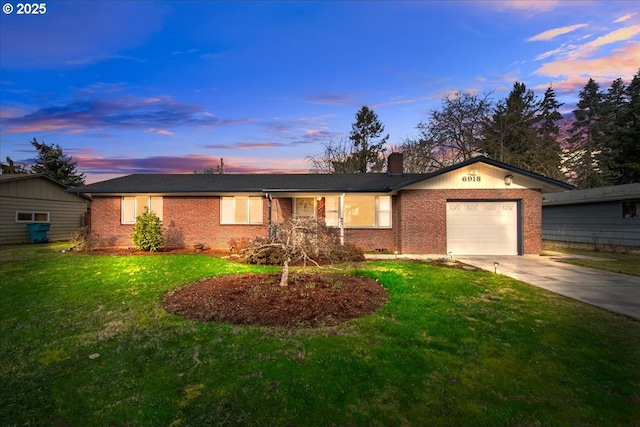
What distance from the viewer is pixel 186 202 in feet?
50.7

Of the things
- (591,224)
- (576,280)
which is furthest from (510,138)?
(576,280)

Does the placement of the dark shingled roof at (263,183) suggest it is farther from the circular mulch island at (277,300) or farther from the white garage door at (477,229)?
the circular mulch island at (277,300)

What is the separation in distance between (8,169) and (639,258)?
43671 mm

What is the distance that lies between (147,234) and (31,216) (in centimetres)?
1145

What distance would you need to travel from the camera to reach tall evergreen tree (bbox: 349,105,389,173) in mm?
35531

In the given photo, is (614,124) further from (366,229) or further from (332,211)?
(332,211)

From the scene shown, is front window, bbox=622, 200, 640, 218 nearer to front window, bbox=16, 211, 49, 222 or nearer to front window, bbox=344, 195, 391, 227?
front window, bbox=344, 195, 391, 227

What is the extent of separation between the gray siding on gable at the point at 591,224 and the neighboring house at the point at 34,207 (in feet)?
100

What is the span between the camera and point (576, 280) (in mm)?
8414

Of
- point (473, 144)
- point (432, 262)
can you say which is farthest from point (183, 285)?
point (473, 144)

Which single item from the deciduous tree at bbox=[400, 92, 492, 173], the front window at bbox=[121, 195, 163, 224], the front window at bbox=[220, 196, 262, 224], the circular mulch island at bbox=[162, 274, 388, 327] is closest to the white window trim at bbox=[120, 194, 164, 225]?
the front window at bbox=[121, 195, 163, 224]

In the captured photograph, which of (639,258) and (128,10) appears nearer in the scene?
(128,10)

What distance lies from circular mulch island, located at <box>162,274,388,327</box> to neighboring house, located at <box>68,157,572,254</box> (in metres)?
5.66

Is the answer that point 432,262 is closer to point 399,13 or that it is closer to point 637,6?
point 399,13
